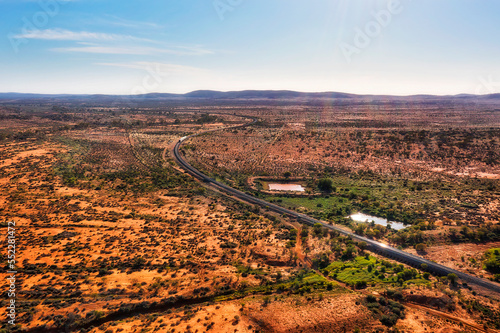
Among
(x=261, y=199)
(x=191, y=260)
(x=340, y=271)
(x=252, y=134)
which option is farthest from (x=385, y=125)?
(x=191, y=260)

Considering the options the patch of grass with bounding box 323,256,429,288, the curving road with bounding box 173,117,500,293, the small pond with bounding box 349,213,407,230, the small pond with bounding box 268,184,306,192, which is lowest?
the patch of grass with bounding box 323,256,429,288

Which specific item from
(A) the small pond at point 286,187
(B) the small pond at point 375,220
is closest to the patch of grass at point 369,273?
(B) the small pond at point 375,220

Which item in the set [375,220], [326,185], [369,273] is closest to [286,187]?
[326,185]

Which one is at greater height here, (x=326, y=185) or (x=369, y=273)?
(x=326, y=185)

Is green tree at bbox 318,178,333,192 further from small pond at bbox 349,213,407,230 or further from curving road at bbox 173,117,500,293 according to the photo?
curving road at bbox 173,117,500,293

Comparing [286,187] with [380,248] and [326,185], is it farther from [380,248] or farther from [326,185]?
[380,248]

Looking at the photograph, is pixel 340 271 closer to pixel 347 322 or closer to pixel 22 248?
pixel 347 322

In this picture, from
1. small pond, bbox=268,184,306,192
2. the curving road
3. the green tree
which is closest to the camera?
the curving road

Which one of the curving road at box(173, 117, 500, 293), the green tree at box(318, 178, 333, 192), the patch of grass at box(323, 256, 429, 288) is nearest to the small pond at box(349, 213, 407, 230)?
the curving road at box(173, 117, 500, 293)

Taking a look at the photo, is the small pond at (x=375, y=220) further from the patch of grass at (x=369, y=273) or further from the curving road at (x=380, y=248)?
the patch of grass at (x=369, y=273)

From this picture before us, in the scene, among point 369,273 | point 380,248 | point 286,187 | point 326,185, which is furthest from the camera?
point 286,187

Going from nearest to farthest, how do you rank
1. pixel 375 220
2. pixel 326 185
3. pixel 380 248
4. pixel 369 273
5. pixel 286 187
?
pixel 369 273 < pixel 380 248 < pixel 375 220 < pixel 326 185 < pixel 286 187
